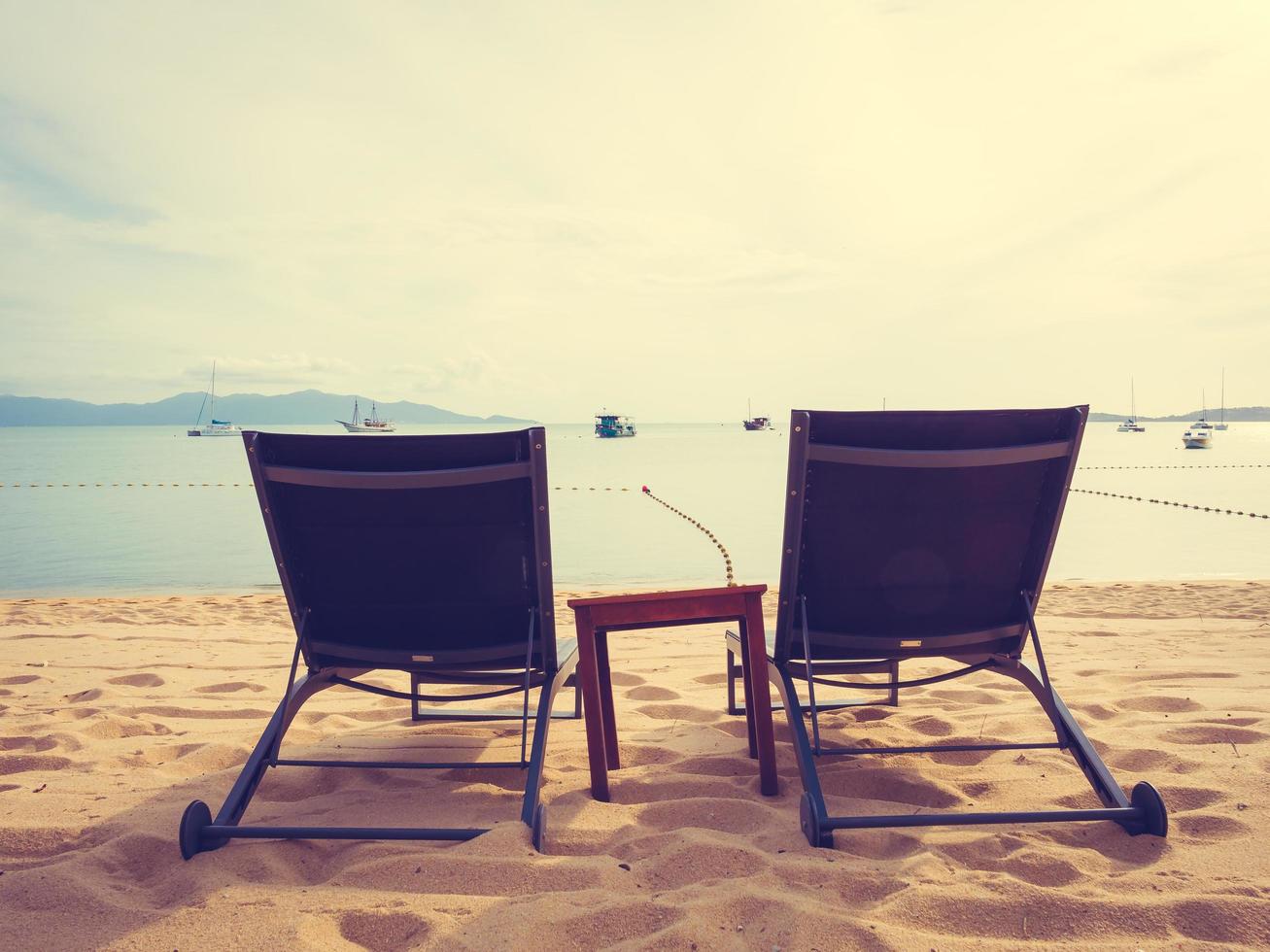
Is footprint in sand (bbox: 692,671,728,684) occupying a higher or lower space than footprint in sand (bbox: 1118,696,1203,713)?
lower

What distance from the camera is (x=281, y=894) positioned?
1898 millimetres

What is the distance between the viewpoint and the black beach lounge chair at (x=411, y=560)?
2320mm

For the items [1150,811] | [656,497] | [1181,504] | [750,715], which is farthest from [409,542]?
[656,497]

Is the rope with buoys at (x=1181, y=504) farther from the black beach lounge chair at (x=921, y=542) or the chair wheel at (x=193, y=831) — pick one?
the chair wheel at (x=193, y=831)

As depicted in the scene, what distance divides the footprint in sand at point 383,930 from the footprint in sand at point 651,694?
2.12 meters

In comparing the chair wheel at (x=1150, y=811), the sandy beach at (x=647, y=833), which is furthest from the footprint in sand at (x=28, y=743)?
the chair wheel at (x=1150, y=811)

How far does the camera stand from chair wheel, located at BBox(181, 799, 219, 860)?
209 centimetres

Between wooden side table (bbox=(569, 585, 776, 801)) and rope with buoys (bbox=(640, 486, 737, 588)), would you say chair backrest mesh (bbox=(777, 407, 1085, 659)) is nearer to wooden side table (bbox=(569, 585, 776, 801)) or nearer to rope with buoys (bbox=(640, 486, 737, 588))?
wooden side table (bbox=(569, 585, 776, 801))

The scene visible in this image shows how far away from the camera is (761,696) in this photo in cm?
253

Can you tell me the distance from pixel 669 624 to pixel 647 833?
23.1 inches

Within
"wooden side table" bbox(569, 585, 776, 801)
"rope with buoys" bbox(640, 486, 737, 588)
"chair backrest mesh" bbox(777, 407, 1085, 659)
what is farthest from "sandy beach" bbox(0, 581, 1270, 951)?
"rope with buoys" bbox(640, 486, 737, 588)

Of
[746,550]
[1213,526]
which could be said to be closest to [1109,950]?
[746,550]

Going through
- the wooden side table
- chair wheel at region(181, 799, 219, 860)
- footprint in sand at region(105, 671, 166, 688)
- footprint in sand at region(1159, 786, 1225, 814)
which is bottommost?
footprint in sand at region(105, 671, 166, 688)

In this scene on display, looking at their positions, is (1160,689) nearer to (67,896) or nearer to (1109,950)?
(1109,950)
